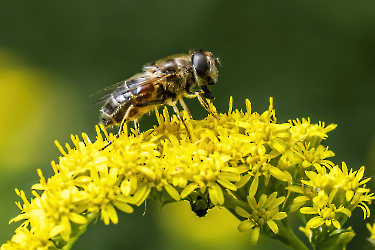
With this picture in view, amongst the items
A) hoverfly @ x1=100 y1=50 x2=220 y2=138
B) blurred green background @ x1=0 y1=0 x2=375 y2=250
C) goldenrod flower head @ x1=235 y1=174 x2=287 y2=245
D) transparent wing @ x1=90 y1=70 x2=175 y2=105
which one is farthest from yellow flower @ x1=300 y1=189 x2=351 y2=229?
blurred green background @ x1=0 y1=0 x2=375 y2=250

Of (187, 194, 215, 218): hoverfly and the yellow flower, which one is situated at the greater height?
(187, 194, 215, 218): hoverfly

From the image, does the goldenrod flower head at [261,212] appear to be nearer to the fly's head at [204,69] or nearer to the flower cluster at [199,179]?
the flower cluster at [199,179]

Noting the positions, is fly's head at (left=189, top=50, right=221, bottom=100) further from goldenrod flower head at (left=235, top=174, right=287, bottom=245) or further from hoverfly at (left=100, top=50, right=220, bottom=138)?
goldenrod flower head at (left=235, top=174, right=287, bottom=245)

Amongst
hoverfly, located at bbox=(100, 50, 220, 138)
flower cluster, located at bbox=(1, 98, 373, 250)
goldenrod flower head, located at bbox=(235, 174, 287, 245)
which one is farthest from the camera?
hoverfly, located at bbox=(100, 50, 220, 138)

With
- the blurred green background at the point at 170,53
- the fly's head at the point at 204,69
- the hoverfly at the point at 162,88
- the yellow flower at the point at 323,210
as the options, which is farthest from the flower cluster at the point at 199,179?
the blurred green background at the point at 170,53


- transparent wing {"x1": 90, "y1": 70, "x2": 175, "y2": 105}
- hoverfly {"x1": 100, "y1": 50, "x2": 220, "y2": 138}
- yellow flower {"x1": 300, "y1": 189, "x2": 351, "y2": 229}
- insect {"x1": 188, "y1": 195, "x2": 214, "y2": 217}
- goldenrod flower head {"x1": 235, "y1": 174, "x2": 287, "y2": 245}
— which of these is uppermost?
transparent wing {"x1": 90, "y1": 70, "x2": 175, "y2": 105}

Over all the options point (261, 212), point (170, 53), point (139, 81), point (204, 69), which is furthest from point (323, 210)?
point (170, 53)

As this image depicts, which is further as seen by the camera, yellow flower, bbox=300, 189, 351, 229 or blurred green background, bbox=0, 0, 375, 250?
blurred green background, bbox=0, 0, 375, 250
